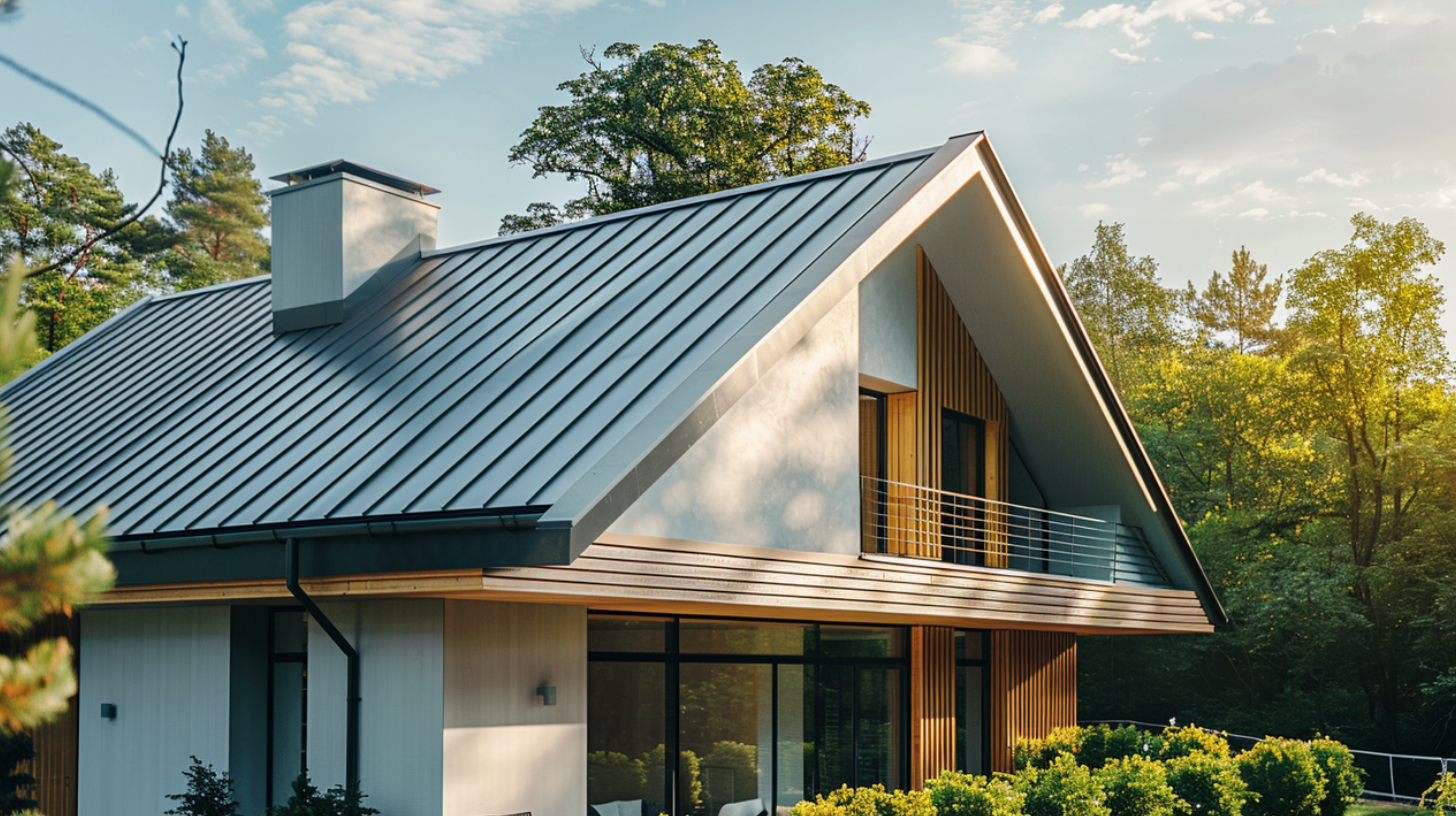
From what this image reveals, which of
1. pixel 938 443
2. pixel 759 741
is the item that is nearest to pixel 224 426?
pixel 759 741

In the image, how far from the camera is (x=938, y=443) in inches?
540

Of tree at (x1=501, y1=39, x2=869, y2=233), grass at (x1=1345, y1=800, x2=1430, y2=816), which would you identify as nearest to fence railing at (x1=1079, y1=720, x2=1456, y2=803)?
grass at (x1=1345, y1=800, x2=1430, y2=816)

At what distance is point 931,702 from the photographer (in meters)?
13.8

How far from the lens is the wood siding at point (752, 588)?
753 centimetres

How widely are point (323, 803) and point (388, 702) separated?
73 cm

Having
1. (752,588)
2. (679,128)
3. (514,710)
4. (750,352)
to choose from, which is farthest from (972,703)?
(679,128)

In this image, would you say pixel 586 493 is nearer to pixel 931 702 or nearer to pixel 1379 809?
pixel 931 702

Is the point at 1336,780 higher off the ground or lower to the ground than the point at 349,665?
lower

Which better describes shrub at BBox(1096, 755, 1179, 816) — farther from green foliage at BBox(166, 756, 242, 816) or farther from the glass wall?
green foliage at BBox(166, 756, 242, 816)

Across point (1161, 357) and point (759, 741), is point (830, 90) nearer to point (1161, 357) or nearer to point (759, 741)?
point (1161, 357)

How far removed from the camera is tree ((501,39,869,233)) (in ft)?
93.2

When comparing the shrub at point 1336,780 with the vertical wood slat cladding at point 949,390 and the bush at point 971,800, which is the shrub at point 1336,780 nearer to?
the vertical wood slat cladding at point 949,390

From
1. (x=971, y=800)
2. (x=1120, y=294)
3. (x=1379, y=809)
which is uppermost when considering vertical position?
(x=1120, y=294)

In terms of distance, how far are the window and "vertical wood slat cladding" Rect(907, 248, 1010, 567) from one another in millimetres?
1076
